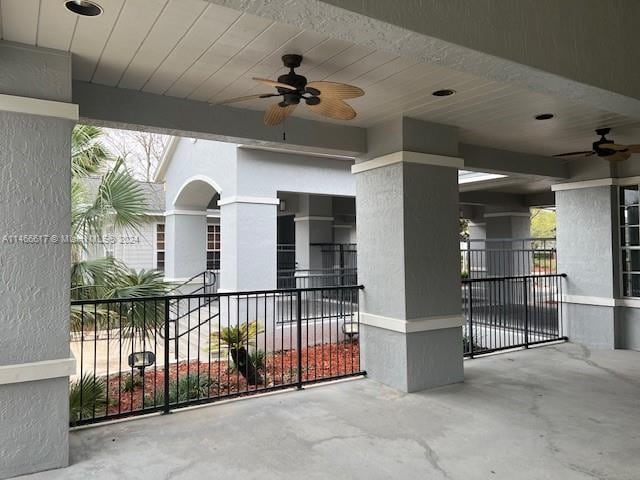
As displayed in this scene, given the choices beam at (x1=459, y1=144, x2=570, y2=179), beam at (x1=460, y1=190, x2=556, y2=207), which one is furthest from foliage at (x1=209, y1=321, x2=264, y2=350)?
beam at (x1=460, y1=190, x2=556, y2=207)

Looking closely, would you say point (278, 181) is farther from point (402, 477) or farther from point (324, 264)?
point (402, 477)

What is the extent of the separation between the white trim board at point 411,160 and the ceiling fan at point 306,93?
48.5 inches

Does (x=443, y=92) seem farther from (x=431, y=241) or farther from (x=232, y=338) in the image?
(x=232, y=338)

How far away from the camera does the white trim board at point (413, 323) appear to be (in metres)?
4.64

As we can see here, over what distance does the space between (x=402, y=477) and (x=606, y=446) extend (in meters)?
1.60

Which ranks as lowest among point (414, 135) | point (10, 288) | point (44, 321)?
point (44, 321)

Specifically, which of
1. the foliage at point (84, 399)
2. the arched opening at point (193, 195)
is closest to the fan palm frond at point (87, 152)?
the foliage at point (84, 399)

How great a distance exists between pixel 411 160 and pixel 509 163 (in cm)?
238

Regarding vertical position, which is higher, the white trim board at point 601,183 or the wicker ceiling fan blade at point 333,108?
the wicker ceiling fan blade at point 333,108

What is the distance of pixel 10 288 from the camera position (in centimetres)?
299

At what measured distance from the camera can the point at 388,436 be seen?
3590mm

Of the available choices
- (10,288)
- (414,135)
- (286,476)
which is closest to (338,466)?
(286,476)

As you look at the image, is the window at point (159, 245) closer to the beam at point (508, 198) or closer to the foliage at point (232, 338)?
the foliage at point (232, 338)

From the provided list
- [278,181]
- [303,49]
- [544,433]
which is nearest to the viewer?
[303,49]
